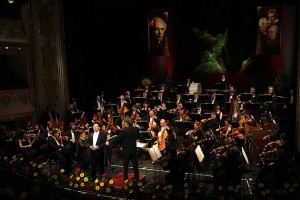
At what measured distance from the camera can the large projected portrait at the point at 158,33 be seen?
67.6 feet

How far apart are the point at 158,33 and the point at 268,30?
6.39m

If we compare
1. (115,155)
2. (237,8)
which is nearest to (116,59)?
(237,8)

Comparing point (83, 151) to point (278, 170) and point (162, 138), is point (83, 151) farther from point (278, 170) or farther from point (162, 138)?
point (278, 170)

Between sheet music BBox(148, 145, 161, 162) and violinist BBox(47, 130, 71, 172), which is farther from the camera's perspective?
violinist BBox(47, 130, 71, 172)

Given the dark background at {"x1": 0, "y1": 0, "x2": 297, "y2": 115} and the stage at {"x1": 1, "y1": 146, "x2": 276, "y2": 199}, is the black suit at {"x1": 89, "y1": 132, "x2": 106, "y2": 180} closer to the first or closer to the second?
the stage at {"x1": 1, "y1": 146, "x2": 276, "y2": 199}

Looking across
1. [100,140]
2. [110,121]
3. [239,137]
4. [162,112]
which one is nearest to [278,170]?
[239,137]

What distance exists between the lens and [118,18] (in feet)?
68.8

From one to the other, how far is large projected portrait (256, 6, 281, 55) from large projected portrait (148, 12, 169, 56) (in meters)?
5.45

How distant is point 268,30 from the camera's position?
717 inches

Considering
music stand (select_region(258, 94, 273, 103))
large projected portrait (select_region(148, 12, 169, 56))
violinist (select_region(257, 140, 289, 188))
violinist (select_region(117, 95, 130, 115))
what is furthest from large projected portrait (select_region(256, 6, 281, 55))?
violinist (select_region(257, 140, 289, 188))

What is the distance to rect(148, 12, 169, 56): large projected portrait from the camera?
20609 mm

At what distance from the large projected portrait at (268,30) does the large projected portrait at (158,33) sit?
5.45 metres

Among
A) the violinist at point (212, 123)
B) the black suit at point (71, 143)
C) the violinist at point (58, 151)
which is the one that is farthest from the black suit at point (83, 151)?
the violinist at point (212, 123)

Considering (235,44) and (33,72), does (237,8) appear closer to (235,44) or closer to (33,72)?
(235,44)
